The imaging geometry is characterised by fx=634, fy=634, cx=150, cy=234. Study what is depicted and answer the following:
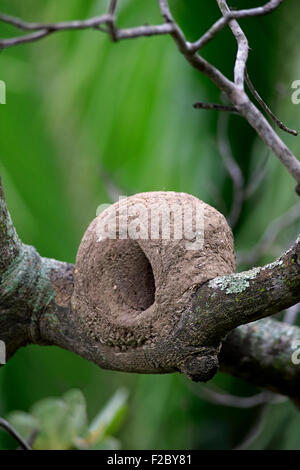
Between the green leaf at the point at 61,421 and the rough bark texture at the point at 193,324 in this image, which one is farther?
the green leaf at the point at 61,421

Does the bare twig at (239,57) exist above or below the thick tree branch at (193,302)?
above

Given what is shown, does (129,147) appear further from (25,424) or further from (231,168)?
(25,424)

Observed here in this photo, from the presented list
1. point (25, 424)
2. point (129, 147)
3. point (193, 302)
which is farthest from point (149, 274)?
point (129, 147)

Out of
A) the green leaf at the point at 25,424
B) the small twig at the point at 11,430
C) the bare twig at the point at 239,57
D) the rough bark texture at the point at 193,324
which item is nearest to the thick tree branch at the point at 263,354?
the rough bark texture at the point at 193,324

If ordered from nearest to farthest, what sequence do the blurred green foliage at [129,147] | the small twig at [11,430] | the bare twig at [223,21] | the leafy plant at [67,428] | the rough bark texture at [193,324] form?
the bare twig at [223,21] < the rough bark texture at [193,324] < the small twig at [11,430] < the leafy plant at [67,428] < the blurred green foliage at [129,147]

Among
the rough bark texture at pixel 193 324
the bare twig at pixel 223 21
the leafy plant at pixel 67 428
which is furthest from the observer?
the leafy plant at pixel 67 428

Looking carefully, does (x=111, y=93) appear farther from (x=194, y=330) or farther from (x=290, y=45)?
(x=194, y=330)

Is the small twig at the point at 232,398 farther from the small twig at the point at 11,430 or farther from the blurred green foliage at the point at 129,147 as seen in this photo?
the small twig at the point at 11,430

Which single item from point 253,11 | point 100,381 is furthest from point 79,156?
point 253,11

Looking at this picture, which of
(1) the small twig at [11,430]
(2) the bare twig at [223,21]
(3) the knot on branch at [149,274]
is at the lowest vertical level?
(1) the small twig at [11,430]
